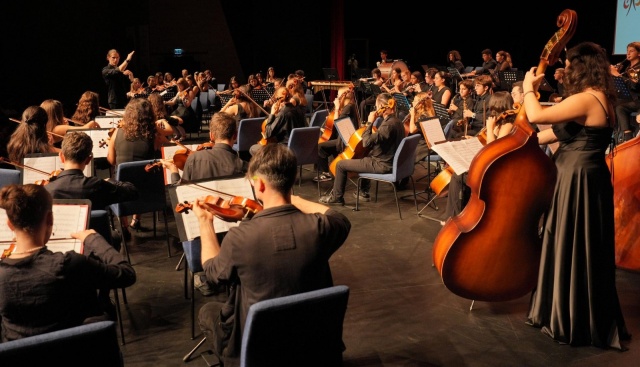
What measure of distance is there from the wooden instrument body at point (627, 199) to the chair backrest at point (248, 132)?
4.35 metres

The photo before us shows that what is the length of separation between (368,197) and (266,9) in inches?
429

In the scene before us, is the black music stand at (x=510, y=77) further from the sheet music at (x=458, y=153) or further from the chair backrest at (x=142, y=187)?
the chair backrest at (x=142, y=187)

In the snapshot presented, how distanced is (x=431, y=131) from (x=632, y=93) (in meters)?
3.66

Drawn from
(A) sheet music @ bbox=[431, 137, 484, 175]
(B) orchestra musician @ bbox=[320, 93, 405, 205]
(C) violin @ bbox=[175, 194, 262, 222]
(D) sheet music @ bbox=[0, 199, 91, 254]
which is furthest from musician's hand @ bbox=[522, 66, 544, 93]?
(B) orchestra musician @ bbox=[320, 93, 405, 205]

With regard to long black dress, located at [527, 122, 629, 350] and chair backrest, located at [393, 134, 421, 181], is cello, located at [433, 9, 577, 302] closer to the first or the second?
long black dress, located at [527, 122, 629, 350]

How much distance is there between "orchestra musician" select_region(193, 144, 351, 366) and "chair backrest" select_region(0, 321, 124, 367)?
502mm

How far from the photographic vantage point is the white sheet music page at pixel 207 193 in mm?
3080

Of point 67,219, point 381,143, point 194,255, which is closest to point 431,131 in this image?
point 381,143

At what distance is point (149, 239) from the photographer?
534 centimetres

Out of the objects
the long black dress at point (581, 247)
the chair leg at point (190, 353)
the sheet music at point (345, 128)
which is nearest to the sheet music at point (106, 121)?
the sheet music at point (345, 128)

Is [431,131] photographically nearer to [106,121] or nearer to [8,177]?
[106,121]

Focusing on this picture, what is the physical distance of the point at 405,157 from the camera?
578 cm

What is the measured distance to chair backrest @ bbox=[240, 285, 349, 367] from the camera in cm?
203

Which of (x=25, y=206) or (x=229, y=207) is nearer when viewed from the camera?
(x=25, y=206)
